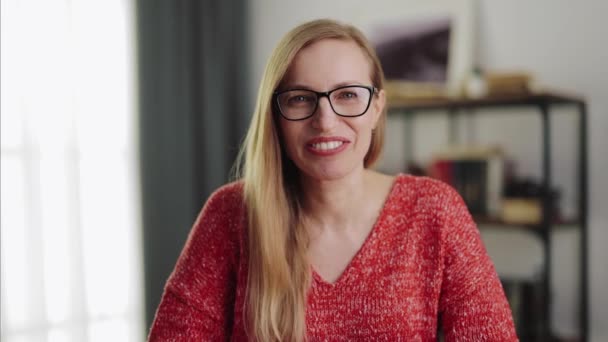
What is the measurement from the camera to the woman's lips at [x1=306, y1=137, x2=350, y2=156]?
1107 millimetres

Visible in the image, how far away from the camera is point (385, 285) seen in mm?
1168

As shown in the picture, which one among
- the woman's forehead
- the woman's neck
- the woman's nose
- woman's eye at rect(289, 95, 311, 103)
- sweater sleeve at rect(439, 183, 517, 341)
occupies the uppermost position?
the woman's forehead

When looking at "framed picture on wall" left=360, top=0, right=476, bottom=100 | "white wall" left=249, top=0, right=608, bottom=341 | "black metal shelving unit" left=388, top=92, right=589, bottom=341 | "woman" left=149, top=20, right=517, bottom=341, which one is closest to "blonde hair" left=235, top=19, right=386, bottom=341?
"woman" left=149, top=20, right=517, bottom=341

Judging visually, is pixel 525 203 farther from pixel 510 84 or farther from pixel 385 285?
pixel 385 285

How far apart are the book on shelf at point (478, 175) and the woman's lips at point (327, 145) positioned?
4.36 ft

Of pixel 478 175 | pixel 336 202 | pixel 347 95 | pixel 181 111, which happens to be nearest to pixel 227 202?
pixel 336 202

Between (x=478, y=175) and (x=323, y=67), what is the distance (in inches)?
55.1

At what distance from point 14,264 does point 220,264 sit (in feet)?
4.44

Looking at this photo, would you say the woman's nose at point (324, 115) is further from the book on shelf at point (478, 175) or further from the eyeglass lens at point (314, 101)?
the book on shelf at point (478, 175)

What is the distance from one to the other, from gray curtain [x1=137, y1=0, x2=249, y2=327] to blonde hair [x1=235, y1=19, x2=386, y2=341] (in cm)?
141

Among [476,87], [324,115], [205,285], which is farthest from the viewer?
[476,87]

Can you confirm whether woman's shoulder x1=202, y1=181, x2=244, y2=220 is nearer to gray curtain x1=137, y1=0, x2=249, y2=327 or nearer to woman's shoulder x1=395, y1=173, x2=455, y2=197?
woman's shoulder x1=395, y1=173, x2=455, y2=197

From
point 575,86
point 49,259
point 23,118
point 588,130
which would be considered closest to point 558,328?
point 588,130

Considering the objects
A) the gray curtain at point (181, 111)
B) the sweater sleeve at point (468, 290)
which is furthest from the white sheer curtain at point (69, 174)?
the sweater sleeve at point (468, 290)
